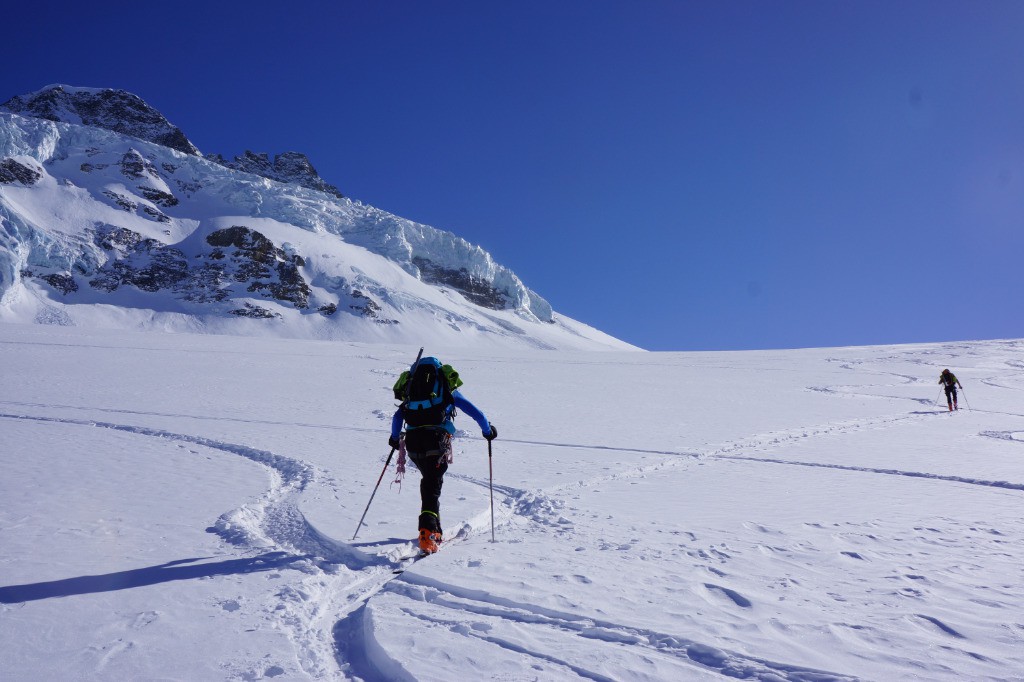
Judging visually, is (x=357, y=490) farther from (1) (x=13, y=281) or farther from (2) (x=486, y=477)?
(1) (x=13, y=281)

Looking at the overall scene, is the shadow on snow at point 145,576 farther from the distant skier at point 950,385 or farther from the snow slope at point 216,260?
the snow slope at point 216,260

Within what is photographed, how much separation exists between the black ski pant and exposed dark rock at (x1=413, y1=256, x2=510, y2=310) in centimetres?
12279

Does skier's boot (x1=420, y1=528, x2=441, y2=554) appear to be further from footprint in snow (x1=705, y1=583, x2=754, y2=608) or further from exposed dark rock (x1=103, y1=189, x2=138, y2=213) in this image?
exposed dark rock (x1=103, y1=189, x2=138, y2=213)

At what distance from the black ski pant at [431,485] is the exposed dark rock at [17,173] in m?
121

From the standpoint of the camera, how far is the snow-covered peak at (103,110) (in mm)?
157000

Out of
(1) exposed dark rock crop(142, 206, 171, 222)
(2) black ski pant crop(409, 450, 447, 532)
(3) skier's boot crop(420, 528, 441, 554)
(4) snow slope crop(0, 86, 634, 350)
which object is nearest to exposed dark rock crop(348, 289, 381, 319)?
(4) snow slope crop(0, 86, 634, 350)

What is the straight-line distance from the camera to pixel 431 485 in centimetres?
572

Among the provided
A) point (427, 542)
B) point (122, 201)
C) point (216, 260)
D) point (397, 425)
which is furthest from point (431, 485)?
point (122, 201)

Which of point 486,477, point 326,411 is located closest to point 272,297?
point 326,411

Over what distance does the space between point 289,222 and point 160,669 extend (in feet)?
419

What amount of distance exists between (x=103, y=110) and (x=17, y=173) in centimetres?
8482

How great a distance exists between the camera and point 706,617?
3826 mm

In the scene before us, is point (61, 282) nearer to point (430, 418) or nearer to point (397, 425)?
point (397, 425)

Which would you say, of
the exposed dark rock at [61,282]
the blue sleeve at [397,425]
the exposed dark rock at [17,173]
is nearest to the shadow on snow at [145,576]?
the blue sleeve at [397,425]
